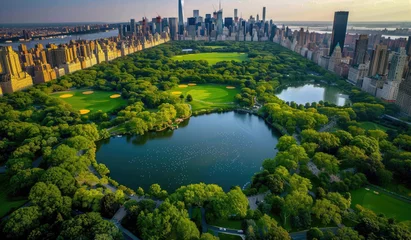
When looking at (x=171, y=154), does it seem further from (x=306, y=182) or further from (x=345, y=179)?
(x=345, y=179)

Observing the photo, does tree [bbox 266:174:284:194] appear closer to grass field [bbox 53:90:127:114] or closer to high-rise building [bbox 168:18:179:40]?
grass field [bbox 53:90:127:114]

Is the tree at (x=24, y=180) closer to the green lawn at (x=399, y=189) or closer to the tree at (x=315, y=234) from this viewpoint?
the tree at (x=315, y=234)

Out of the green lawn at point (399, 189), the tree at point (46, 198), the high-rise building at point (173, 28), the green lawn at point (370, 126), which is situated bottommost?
the green lawn at point (399, 189)

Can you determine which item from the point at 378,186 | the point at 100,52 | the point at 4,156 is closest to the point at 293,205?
the point at 378,186

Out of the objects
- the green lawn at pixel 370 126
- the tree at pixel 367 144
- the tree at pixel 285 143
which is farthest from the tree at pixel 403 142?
the tree at pixel 285 143

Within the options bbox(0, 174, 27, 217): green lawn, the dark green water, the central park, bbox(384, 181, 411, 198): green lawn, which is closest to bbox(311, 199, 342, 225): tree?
the central park

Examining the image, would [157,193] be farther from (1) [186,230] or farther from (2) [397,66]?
(2) [397,66]
